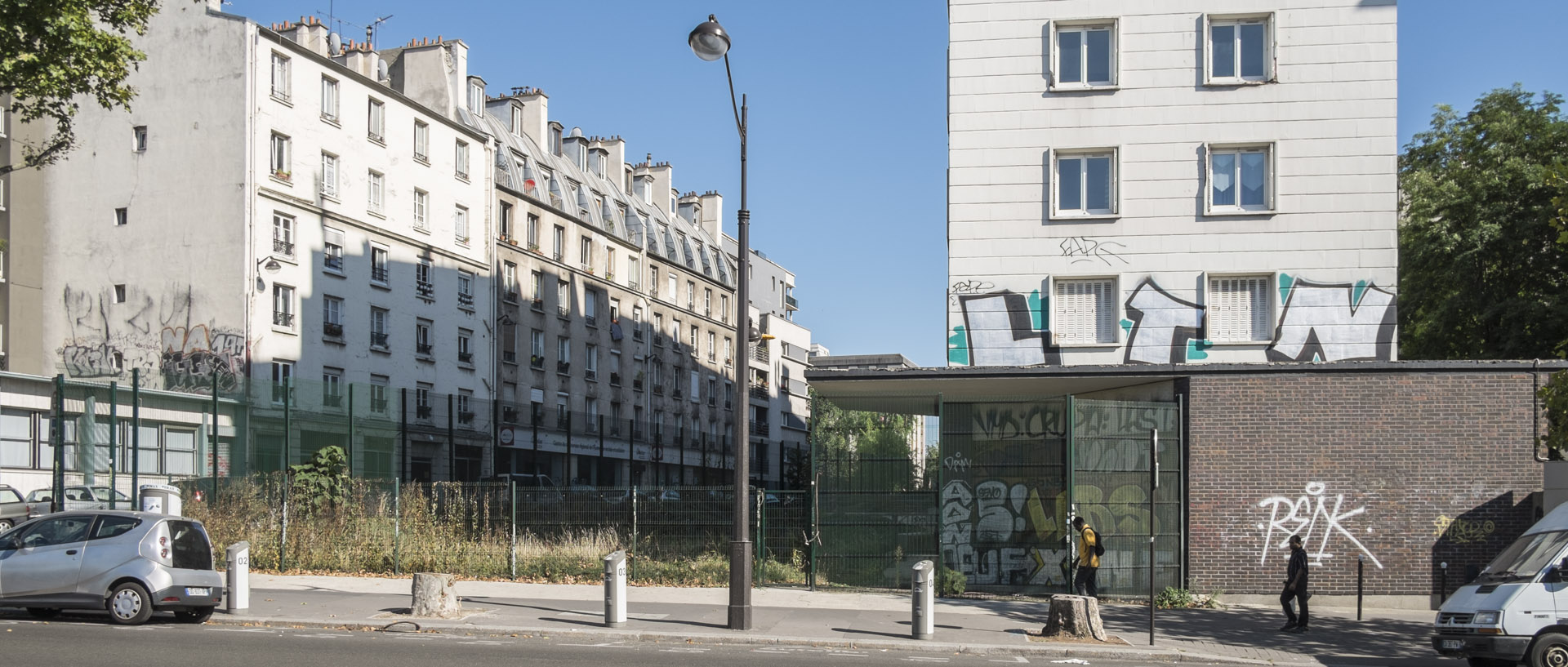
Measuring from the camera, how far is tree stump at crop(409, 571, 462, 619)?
1673 centimetres

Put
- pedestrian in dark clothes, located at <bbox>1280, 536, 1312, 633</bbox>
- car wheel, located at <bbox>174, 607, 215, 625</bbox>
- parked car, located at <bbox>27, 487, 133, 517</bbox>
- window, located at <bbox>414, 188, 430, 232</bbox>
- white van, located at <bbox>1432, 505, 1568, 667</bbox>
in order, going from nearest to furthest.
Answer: white van, located at <bbox>1432, 505, 1568, 667</bbox>, car wheel, located at <bbox>174, 607, 215, 625</bbox>, pedestrian in dark clothes, located at <bbox>1280, 536, 1312, 633</bbox>, parked car, located at <bbox>27, 487, 133, 517</bbox>, window, located at <bbox>414, 188, 430, 232</bbox>

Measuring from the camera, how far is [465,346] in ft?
169

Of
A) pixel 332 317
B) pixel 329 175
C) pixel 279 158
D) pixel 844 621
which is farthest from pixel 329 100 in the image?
pixel 844 621

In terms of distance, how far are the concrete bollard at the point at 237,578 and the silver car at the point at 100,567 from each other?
1.08 metres

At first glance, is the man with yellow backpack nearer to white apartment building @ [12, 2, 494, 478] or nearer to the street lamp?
the street lamp

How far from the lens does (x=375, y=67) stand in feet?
160

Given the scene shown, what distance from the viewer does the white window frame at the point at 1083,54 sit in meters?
27.5

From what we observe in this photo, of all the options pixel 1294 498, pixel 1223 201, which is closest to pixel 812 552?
pixel 1294 498

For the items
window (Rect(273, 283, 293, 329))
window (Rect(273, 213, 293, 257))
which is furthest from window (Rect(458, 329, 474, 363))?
window (Rect(273, 213, 293, 257))

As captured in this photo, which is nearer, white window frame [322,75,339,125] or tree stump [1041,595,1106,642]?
tree stump [1041,595,1106,642]

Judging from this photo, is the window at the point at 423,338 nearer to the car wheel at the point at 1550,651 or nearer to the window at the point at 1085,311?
the window at the point at 1085,311

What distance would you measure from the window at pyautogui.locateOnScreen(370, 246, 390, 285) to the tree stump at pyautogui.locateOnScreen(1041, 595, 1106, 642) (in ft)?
117

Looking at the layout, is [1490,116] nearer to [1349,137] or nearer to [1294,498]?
[1349,137]

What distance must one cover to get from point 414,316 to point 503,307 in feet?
19.7
